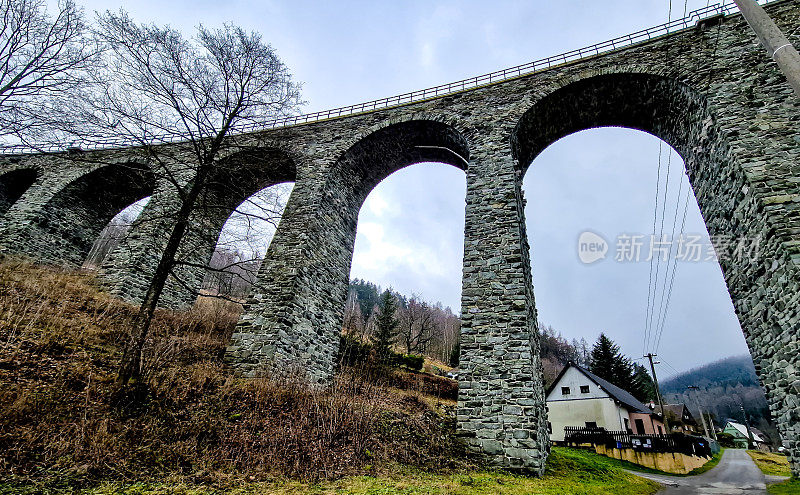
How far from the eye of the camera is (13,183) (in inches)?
694

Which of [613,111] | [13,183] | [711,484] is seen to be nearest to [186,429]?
[613,111]

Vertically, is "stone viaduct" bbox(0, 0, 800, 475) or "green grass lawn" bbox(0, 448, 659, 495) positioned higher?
"stone viaduct" bbox(0, 0, 800, 475)

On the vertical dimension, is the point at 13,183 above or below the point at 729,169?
above

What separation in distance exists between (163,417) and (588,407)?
2462cm

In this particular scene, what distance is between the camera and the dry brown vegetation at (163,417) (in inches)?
165

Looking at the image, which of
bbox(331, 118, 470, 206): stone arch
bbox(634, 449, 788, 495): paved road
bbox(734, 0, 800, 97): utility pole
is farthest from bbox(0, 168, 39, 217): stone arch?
bbox(634, 449, 788, 495): paved road

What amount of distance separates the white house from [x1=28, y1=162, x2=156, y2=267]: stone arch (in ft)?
85.6

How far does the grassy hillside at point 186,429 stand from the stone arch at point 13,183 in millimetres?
12685

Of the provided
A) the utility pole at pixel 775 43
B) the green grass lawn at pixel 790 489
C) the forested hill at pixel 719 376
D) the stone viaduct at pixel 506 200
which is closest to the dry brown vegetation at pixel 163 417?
the stone viaduct at pixel 506 200

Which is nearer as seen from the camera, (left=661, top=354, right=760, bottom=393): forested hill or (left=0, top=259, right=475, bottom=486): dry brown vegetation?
(left=0, top=259, right=475, bottom=486): dry brown vegetation

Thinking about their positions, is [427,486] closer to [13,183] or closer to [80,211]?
[80,211]

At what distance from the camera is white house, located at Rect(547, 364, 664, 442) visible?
21953mm

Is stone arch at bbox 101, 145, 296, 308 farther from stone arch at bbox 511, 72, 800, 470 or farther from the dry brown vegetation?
stone arch at bbox 511, 72, 800, 470

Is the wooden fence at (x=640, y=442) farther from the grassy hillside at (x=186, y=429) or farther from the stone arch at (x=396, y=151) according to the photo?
the stone arch at (x=396, y=151)
